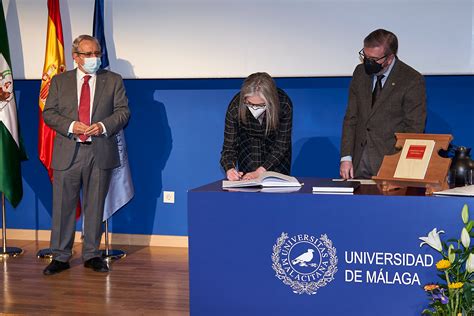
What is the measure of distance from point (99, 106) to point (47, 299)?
1.40m

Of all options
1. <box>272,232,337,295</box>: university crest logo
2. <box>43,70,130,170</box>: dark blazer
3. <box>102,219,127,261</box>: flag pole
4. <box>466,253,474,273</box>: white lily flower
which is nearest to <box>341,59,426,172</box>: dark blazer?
<box>272,232,337,295</box>: university crest logo

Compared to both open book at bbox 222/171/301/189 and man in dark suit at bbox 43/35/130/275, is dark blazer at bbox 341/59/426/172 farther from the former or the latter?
man in dark suit at bbox 43/35/130/275

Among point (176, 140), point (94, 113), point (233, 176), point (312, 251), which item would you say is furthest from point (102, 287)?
point (312, 251)

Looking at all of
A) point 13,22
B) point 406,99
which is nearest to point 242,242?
point 406,99

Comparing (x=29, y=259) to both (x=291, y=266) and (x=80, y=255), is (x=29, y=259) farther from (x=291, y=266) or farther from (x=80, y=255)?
(x=291, y=266)

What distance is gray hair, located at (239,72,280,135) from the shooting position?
3.97 meters

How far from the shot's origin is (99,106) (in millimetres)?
4945

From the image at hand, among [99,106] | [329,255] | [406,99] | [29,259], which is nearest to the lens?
[329,255]

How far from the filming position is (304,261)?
127 inches

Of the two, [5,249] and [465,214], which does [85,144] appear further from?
[465,214]

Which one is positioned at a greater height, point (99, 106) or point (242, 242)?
point (99, 106)

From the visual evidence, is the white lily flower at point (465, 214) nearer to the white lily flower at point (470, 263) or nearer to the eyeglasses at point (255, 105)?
the white lily flower at point (470, 263)

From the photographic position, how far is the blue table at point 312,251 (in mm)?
3104

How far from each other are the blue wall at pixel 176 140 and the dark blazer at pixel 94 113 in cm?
81
